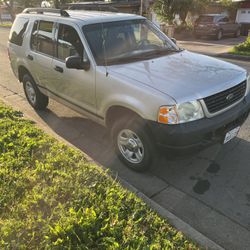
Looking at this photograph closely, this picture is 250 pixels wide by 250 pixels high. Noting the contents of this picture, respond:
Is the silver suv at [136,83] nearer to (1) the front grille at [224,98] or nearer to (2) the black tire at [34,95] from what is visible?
(1) the front grille at [224,98]

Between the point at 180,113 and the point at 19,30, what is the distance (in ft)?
13.1

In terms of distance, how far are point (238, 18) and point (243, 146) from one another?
2338 centimetres

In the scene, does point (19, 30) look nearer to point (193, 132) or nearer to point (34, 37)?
point (34, 37)

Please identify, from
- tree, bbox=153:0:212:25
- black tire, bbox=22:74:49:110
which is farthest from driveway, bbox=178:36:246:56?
black tire, bbox=22:74:49:110

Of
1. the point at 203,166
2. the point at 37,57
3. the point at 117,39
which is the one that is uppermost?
the point at 117,39

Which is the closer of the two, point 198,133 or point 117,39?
point 198,133

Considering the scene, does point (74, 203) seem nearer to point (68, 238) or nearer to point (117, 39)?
point (68, 238)

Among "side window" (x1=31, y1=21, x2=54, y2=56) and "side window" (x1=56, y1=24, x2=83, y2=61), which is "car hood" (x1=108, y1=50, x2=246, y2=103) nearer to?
"side window" (x1=56, y1=24, x2=83, y2=61)

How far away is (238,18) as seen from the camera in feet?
78.3

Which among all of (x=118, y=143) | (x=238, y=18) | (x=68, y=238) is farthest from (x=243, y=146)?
(x=238, y=18)

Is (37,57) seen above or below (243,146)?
above

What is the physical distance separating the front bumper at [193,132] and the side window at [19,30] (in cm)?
353

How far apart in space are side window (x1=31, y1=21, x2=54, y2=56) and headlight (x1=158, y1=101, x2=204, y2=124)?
7.76 feet

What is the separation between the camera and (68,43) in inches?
157
